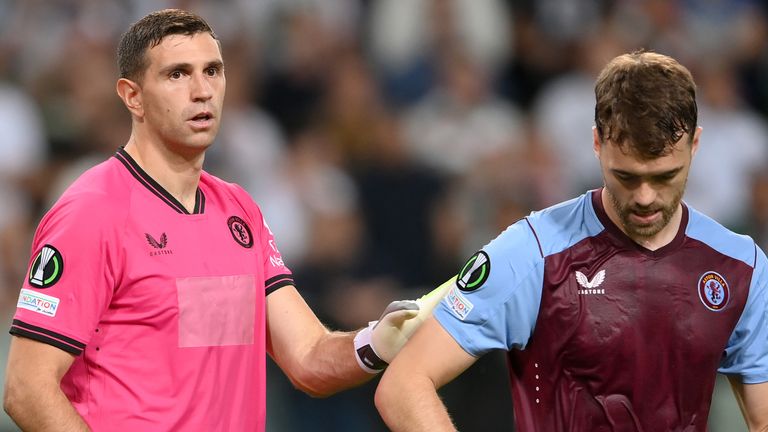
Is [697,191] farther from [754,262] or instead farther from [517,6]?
[754,262]

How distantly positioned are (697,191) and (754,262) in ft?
16.1

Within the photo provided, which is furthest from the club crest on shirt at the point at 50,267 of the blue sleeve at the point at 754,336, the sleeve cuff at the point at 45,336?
the blue sleeve at the point at 754,336

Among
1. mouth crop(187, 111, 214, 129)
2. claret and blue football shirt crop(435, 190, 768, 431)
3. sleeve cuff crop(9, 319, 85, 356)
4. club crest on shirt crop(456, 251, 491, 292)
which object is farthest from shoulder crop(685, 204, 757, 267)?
sleeve cuff crop(9, 319, 85, 356)

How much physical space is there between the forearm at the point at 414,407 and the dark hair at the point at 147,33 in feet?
4.89

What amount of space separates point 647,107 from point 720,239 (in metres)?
0.59

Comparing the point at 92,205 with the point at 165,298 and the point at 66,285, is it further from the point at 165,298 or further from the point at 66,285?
the point at 165,298

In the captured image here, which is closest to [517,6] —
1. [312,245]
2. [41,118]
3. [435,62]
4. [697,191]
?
[435,62]

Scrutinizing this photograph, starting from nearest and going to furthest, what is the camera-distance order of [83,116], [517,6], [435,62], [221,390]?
[221,390], [83,116], [435,62], [517,6]

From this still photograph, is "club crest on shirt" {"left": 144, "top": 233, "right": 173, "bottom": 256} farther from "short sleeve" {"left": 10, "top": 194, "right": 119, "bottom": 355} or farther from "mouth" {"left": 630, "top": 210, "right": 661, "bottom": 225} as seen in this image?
"mouth" {"left": 630, "top": 210, "right": 661, "bottom": 225}

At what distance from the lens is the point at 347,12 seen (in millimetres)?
10344

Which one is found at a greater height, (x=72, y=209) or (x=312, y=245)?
(x=72, y=209)

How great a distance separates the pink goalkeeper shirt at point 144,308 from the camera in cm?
416

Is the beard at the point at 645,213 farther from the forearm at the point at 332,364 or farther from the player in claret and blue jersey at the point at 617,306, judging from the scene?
the forearm at the point at 332,364

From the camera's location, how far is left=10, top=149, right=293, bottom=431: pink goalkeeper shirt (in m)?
4.16
